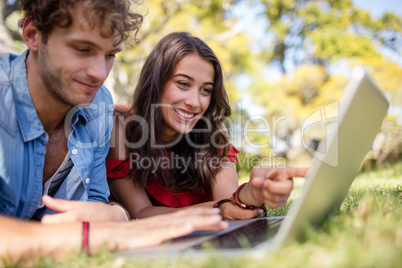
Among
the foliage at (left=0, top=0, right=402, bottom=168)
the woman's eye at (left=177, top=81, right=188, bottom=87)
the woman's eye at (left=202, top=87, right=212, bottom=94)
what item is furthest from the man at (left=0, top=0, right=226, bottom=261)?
the foliage at (left=0, top=0, right=402, bottom=168)

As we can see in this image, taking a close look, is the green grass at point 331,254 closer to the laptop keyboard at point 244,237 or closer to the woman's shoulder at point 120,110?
the laptop keyboard at point 244,237

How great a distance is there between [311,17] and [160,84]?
16.9 metres

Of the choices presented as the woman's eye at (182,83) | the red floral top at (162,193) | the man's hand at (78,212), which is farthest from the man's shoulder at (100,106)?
the man's hand at (78,212)

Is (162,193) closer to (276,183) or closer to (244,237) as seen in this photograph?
(276,183)

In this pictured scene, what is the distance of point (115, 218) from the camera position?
1.92 m

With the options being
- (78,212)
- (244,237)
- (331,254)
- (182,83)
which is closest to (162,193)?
(182,83)

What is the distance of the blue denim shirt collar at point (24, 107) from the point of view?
2.01m

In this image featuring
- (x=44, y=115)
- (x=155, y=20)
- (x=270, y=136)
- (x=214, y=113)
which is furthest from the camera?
(x=270, y=136)

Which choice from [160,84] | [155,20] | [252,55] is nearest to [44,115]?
[160,84]

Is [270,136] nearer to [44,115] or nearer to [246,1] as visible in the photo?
[246,1]

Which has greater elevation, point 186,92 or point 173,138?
point 186,92

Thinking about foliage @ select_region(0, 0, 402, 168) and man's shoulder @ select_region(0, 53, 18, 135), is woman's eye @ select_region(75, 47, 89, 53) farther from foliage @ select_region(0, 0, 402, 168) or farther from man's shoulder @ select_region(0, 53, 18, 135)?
foliage @ select_region(0, 0, 402, 168)

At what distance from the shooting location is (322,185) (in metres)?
1.34

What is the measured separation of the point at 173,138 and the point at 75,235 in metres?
2.25
